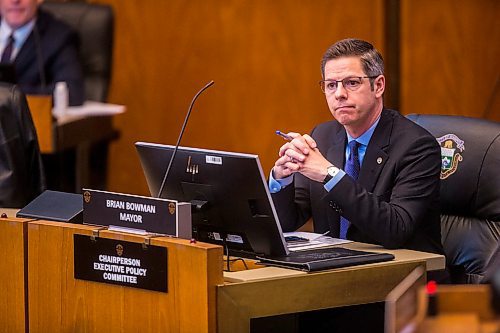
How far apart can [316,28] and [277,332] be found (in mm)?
3822

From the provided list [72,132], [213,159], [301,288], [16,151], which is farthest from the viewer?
[72,132]

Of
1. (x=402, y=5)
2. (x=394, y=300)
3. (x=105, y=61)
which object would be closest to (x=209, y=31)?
(x=105, y=61)

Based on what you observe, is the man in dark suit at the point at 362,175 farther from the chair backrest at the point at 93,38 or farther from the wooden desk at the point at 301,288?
the chair backrest at the point at 93,38

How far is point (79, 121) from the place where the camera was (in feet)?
20.6

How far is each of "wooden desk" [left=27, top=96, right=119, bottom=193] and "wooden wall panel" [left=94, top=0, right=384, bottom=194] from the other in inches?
29.1

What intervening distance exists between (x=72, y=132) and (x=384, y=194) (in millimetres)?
2880

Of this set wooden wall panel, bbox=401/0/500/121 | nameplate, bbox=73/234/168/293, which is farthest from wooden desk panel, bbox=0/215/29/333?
wooden wall panel, bbox=401/0/500/121

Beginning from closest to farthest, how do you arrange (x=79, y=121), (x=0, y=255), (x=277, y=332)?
(x=0, y=255) → (x=277, y=332) → (x=79, y=121)

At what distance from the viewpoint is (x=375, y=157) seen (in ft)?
12.1

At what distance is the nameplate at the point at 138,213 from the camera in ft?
10.0

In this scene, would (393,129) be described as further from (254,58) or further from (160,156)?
(254,58)

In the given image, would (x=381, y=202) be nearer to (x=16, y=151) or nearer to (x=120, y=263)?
(x=120, y=263)

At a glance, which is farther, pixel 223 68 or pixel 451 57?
pixel 223 68

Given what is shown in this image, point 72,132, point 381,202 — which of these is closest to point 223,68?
point 72,132
